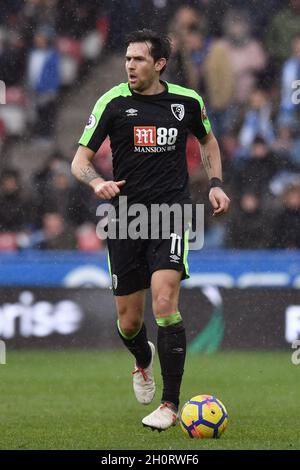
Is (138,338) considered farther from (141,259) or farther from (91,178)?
(91,178)

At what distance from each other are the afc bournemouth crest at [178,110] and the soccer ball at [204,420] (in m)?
1.80

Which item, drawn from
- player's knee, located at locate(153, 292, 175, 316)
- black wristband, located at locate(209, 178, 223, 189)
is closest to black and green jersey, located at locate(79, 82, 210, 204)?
black wristband, located at locate(209, 178, 223, 189)

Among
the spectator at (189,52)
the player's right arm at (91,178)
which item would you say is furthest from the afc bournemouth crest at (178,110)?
the spectator at (189,52)

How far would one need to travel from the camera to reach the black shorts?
679 centimetres

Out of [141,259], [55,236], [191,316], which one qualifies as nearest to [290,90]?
[191,316]

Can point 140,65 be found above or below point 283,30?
below

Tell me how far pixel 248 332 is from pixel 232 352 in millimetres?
260

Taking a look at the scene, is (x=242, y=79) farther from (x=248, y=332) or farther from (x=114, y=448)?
(x=114, y=448)

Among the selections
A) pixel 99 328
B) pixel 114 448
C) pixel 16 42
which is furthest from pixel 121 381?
pixel 16 42

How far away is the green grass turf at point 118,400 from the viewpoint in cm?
616

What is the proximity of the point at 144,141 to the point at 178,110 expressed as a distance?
12.6 inches

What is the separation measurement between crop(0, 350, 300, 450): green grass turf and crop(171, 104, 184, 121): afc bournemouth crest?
1.90 m

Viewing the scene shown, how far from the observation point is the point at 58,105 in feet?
41.9

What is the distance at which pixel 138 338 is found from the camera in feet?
24.3
